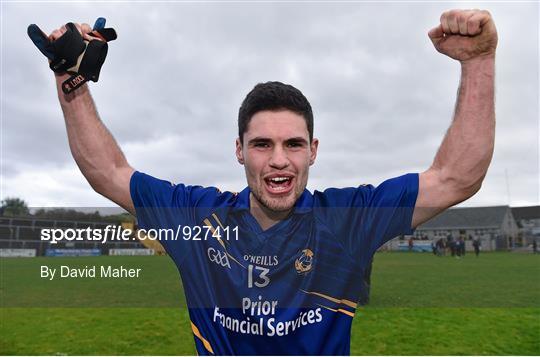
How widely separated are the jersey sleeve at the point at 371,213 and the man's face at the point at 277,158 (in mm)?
357

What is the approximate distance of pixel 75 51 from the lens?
2818mm

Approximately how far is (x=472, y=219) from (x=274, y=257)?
78.1m

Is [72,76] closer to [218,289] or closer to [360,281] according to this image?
[218,289]

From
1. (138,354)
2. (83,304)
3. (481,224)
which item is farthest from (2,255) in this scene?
(481,224)

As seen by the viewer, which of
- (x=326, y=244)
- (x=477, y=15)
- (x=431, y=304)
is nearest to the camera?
(x=477, y=15)

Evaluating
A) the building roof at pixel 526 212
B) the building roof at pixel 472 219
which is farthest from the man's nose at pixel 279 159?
the building roof at pixel 526 212

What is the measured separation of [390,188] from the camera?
114 inches

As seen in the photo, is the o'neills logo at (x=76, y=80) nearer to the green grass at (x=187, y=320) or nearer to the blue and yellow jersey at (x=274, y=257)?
the blue and yellow jersey at (x=274, y=257)

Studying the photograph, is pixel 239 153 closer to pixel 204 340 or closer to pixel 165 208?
pixel 165 208

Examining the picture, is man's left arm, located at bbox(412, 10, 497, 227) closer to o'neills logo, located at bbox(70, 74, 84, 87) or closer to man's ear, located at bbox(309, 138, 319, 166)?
man's ear, located at bbox(309, 138, 319, 166)

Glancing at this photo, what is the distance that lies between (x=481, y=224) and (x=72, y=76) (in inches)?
3079

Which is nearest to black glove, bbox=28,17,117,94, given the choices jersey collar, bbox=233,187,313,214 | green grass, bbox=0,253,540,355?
jersey collar, bbox=233,187,313,214

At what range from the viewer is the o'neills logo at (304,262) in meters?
3.05

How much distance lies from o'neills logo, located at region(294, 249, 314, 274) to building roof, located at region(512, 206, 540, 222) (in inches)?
3897
